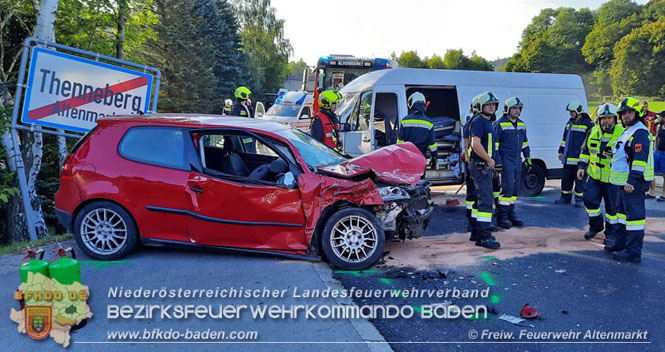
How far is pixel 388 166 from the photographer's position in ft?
17.7

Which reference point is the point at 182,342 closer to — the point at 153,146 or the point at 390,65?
the point at 153,146

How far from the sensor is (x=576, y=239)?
21.3 ft

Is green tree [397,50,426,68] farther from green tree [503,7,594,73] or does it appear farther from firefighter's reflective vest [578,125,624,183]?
firefighter's reflective vest [578,125,624,183]

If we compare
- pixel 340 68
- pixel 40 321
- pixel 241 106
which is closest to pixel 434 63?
pixel 340 68

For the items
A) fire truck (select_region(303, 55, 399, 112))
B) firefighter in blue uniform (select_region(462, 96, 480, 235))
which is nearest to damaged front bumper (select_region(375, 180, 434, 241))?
firefighter in blue uniform (select_region(462, 96, 480, 235))

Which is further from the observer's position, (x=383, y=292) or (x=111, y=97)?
(x=111, y=97)

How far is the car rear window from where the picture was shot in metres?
5.11

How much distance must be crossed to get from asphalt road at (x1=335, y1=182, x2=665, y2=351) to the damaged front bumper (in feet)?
1.56

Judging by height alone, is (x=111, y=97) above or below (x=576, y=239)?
above

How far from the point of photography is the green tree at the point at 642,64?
46250 millimetres

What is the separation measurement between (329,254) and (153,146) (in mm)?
2226

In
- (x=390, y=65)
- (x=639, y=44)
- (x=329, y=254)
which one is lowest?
(x=329, y=254)

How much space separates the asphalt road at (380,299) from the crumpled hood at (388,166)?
3.26 ft

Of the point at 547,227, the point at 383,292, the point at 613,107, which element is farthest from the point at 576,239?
the point at 383,292
